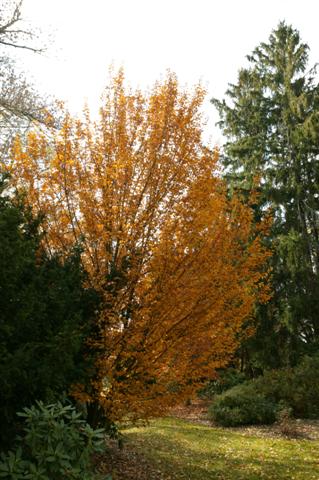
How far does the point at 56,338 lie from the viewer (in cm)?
422

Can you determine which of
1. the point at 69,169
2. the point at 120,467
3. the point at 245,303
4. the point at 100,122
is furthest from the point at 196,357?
the point at 100,122

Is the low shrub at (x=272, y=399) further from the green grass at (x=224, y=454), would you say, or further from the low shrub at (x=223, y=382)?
the low shrub at (x=223, y=382)

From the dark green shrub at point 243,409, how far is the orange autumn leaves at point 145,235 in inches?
287

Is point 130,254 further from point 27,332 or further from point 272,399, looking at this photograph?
point 272,399

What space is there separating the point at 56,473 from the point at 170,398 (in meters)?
2.20

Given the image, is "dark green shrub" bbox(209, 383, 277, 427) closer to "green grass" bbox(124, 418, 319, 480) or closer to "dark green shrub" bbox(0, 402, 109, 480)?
"green grass" bbox(124, 418, 319, 480)

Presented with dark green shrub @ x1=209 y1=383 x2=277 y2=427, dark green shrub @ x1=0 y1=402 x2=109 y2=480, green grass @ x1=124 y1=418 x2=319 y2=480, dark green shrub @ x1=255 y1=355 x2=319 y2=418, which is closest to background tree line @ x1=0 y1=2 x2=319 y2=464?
dark green shrub @ x1=0 y1=402 x2=109 y2=480

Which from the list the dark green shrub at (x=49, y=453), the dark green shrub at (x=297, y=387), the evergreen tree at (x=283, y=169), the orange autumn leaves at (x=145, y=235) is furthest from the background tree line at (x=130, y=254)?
the evergreen tree at (x=283, y=169)

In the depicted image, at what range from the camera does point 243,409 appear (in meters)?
12.8

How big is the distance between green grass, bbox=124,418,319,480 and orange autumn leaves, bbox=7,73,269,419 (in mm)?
2124

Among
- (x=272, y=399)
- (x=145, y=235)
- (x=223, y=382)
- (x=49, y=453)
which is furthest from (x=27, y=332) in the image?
(x=223, y=382)

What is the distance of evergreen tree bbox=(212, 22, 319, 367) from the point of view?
16609mm

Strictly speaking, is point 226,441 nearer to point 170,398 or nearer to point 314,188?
point 170,398

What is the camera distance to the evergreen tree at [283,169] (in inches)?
654
